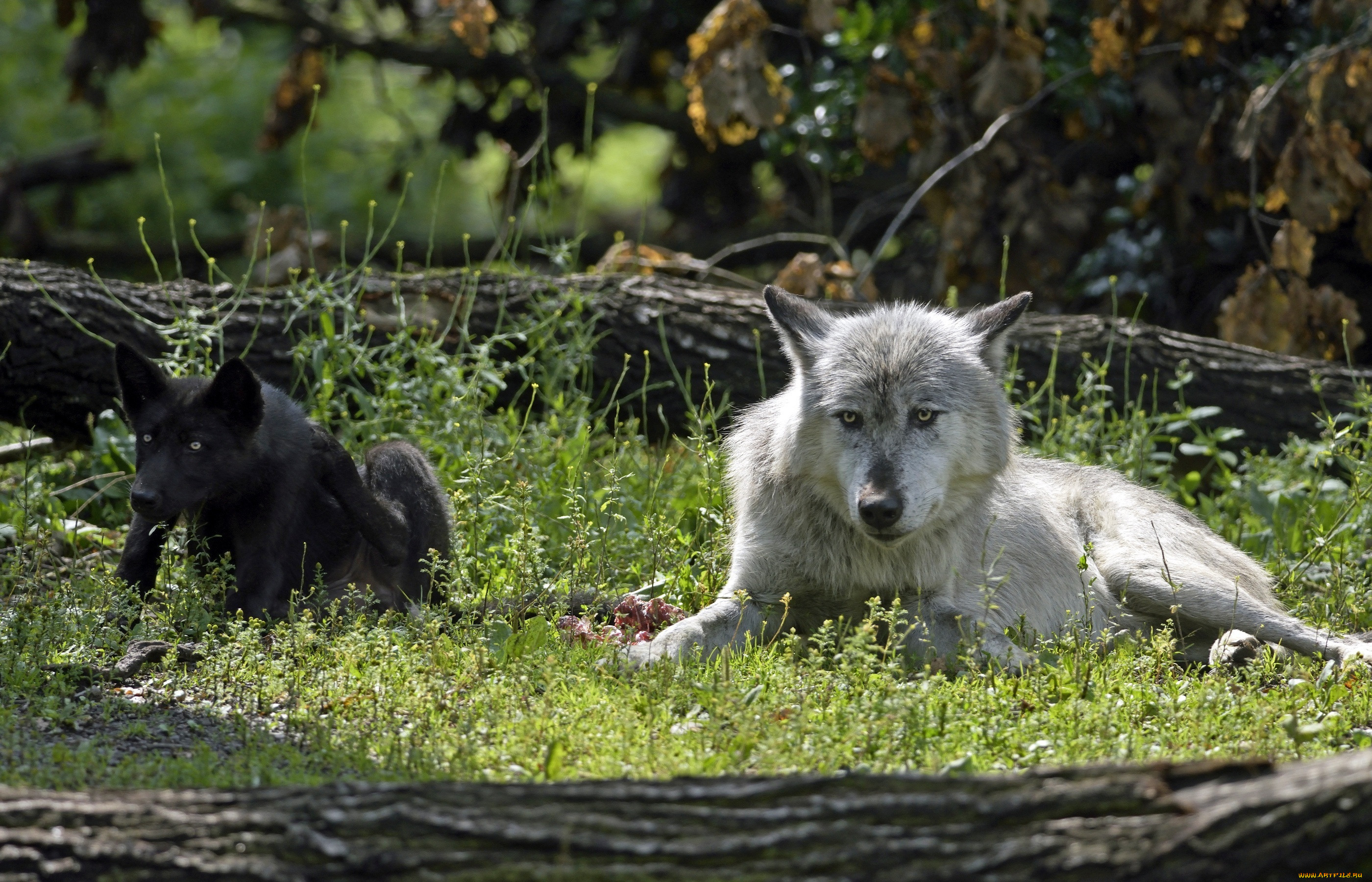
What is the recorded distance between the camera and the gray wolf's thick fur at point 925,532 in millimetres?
4746

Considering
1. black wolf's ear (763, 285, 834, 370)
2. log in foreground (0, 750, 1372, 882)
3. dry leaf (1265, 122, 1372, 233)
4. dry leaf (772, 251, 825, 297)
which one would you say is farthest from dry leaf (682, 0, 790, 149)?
log in foreground (0, 750, 1372, 882)

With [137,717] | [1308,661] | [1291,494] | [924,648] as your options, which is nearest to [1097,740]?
[924,648]

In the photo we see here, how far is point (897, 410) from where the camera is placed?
479 cm

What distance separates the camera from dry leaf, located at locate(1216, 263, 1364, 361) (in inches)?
301

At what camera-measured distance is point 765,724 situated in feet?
12.2

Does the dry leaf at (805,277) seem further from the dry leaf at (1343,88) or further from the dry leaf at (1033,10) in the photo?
the dry leaf at (1343,88)

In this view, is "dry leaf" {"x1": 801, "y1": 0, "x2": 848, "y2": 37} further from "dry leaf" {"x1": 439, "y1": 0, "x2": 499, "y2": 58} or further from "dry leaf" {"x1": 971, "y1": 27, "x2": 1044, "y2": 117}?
"dry leaf" {"x1": 439, "y1": 0, "x2": 499, "y2": 58}

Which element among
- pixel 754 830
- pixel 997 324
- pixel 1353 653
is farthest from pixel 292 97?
pixel 754 830

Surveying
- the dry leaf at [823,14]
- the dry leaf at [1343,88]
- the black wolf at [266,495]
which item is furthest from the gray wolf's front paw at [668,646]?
the dry leaf at [1343,88]

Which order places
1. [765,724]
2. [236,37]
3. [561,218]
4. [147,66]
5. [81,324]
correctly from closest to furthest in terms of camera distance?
[765,724]
[81,324]
[561,218]
[147,66]
[236,37]

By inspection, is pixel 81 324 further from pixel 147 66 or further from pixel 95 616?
pixel 147 66

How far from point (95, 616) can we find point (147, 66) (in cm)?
1867

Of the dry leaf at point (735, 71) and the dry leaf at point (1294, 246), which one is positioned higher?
the dry leaf at point (735, 71)

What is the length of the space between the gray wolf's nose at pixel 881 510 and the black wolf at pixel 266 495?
2003 mm
